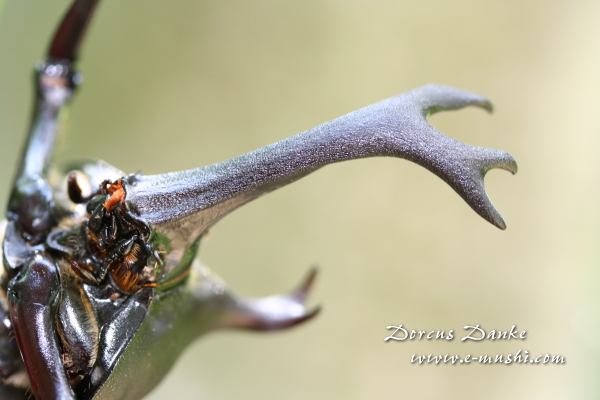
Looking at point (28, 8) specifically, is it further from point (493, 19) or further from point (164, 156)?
point (493, 19)

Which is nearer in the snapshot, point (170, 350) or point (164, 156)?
point (170, 350)

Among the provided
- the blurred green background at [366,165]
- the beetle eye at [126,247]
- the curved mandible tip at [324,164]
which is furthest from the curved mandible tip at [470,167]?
the blurred green background at [366,165]

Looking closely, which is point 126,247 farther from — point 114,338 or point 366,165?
point 366,165

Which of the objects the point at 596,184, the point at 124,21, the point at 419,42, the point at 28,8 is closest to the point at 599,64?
the point at 596,184

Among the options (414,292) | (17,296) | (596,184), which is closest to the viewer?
(17,296)

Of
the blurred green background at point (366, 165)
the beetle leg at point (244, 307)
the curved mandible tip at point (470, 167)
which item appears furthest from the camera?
the blurred green background at point (366, 165)

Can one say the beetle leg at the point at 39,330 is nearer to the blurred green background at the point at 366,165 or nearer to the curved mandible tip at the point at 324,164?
the curved mandible tip at the point at 324,164

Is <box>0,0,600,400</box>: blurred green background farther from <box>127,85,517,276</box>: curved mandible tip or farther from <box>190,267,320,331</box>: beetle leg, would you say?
<box>127,85,517,276</box>: curved mandible tip

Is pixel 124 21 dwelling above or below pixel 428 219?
above
